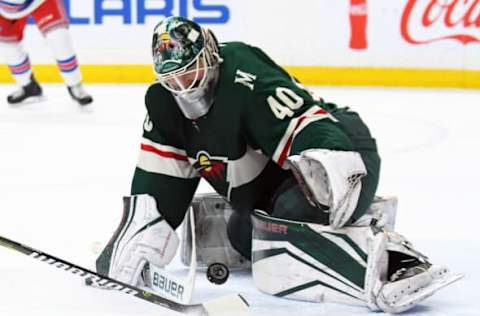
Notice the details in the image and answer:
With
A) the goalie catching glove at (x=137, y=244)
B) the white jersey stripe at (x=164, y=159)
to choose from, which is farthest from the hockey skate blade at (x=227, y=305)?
the white jersey stripe at (x=164, y=159)

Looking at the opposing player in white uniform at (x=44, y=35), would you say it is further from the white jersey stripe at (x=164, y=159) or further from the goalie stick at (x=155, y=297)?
the goalie stick at (x=155, y=297)

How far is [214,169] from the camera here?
7.05 feet

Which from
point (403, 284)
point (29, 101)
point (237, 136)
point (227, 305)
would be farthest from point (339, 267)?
point (29, 101)

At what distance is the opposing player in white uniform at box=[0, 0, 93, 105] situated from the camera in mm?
5477

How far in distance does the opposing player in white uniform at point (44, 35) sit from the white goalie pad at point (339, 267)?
137 inches

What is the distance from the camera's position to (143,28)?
19.5 feet

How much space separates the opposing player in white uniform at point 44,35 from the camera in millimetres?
5477

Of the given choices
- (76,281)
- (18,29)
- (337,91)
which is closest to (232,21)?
(337,91)

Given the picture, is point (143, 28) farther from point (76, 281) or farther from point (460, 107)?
point (76, 281)

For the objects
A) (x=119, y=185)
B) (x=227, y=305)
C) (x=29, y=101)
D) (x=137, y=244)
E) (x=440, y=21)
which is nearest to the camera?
(x=227, y=305)

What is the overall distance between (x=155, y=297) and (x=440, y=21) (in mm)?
4161

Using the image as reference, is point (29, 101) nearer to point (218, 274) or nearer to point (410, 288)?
point (218, 274)

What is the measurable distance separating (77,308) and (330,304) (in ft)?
1.69

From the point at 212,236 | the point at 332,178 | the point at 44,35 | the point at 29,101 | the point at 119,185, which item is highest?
the point at 332,178
